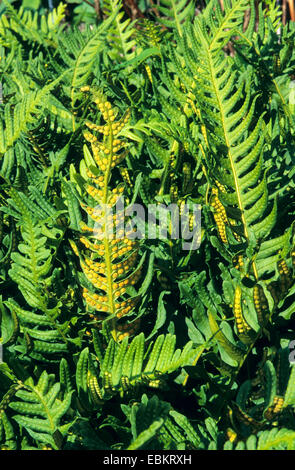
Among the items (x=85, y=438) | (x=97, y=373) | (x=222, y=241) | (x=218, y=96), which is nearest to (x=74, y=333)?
(x=97, y=373)

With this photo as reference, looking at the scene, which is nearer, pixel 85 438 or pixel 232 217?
pixel 85 438

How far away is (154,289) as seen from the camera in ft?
4.18

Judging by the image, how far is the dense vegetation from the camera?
995 millimetres

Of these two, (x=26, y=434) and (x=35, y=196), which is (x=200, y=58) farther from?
(x=26, y=434)

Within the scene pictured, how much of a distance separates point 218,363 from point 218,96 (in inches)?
23.2

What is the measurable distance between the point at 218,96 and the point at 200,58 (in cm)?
12

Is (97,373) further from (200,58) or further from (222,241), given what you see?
(200,58)

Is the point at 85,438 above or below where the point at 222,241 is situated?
below

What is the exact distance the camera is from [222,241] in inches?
49.0

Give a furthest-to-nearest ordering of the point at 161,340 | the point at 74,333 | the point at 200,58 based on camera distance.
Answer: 1. the point at 200,58
2. the point at 74,333
3. the point at 161,340

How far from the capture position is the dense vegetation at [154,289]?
99cm

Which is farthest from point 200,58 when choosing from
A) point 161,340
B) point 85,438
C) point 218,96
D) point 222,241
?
point 85,438
